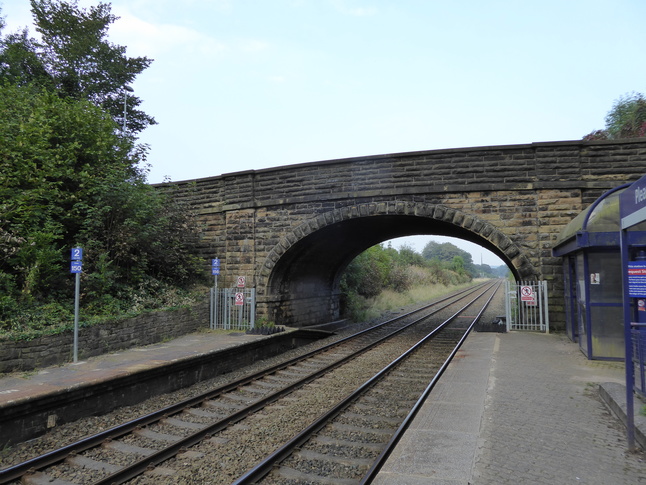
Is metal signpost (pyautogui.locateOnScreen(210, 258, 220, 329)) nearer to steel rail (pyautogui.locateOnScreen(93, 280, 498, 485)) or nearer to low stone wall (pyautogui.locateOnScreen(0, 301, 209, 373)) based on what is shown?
low stone wall (pyautogui.locateOnScreen(0, 301, 209, 373))

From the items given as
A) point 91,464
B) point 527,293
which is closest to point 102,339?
point 91,464

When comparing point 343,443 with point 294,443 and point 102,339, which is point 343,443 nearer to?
point 294,443

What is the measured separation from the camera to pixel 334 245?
54.5ft

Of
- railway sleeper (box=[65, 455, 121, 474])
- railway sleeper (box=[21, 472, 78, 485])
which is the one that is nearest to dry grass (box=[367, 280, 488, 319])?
railway sleeper (box=[65, 455, 121, 474])

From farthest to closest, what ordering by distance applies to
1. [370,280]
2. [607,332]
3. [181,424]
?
[370,280], [607,332], [181,424]

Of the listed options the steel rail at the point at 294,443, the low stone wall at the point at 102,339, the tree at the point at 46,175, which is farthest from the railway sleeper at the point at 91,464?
the tree at the point at 46,175

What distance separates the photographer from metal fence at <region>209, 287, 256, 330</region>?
13.1 m

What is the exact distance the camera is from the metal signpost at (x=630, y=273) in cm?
344

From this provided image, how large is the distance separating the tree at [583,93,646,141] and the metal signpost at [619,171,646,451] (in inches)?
694

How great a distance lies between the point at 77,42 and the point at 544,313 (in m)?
22.8

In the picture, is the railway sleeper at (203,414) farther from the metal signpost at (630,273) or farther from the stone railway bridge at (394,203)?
the stone railway bridge at (394,203)

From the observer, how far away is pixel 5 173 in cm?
908

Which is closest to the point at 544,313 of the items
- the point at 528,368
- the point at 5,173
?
the point at 528,368

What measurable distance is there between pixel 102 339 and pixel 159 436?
14.1 feet
